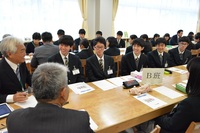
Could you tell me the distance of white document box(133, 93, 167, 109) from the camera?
1551mm

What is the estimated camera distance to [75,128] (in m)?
0.80

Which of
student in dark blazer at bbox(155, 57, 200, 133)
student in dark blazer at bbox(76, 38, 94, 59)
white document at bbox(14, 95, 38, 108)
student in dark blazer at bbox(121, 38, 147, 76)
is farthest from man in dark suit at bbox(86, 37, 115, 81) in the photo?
student in dark blazer at bbox(155, 57, 200, 133)

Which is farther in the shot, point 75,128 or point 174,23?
point 174,23

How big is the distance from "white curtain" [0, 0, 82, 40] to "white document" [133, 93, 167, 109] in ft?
14.7

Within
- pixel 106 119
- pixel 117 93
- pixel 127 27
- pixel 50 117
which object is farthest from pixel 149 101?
pixel 127 27

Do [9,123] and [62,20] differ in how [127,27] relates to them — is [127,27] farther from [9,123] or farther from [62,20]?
[9,123]

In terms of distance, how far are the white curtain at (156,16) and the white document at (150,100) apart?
5194 millimetres

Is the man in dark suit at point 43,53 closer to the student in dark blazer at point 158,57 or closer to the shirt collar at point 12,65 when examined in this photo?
the shirt collar at point 12,65

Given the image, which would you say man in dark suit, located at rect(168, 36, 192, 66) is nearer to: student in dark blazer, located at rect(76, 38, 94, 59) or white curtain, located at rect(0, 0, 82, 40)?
student in dark blazer, located at rect(76, 38, 94, 59)

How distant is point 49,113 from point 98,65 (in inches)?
68.0

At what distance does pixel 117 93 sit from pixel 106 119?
20.5 inches

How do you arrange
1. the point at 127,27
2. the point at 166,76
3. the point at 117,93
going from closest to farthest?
the point at 117,93
the point at 166,76
the point at 127,27

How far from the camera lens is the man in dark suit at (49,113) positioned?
30.1 inches

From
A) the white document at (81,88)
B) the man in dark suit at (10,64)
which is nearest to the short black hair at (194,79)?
the white document at (81,88)
